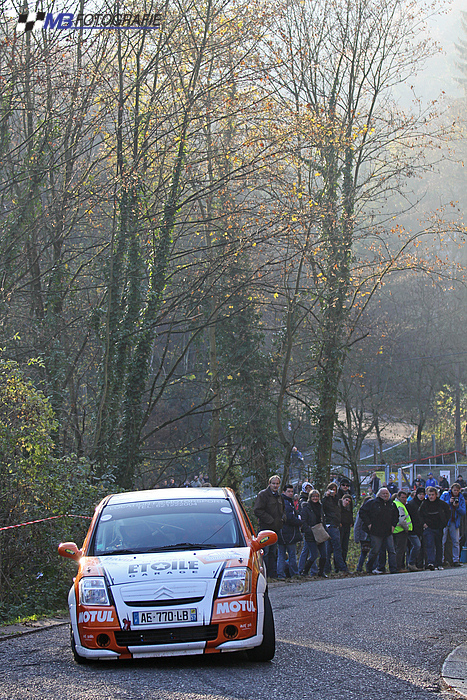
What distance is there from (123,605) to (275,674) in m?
1.24

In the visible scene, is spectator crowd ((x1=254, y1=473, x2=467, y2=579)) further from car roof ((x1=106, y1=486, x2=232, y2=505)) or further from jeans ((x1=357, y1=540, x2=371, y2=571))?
car roof ((x1=106, y1=486, x2=232, y2=505))

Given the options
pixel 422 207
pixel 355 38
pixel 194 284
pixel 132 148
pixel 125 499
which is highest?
pixel 422 207

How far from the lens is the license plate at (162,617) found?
20.2 ft

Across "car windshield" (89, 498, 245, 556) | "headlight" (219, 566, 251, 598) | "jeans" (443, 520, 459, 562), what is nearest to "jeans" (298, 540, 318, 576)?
"jeans" (443, 520, 459, 562)

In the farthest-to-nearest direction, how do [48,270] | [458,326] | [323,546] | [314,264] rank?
[458,326] → [314,264] → [48,270] → [323,546]

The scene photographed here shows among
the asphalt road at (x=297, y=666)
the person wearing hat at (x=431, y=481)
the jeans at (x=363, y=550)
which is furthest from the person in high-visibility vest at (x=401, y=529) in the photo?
the person wearing hat at (x=431, y=481)

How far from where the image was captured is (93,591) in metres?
6.41

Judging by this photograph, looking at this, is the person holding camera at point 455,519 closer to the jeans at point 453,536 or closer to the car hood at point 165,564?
the jeans at point 453,536

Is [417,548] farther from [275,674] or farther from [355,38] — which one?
[355,38]

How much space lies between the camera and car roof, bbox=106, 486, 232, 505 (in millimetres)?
7680

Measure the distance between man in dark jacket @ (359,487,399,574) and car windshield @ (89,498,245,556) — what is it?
985 centimetres

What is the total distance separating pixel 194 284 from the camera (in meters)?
24.0

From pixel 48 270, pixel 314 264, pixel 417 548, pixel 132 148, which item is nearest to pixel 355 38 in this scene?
pixel 314 264

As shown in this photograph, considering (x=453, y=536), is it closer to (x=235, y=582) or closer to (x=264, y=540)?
(x=264, y=540)
